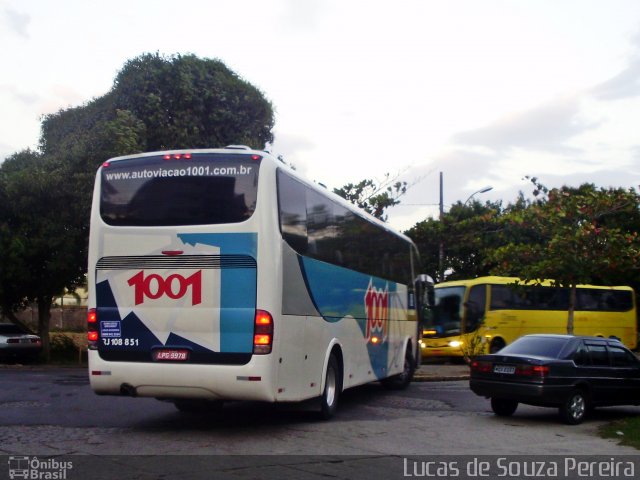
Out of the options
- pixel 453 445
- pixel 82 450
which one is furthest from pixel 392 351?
pixel 82 450

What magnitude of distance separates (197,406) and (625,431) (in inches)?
263

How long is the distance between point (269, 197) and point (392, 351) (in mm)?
8116

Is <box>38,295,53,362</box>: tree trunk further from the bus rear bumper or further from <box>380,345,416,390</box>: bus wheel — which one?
the bus rear bumper

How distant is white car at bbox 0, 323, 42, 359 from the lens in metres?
27.6

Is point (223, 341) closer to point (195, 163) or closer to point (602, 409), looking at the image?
point (195, 163)

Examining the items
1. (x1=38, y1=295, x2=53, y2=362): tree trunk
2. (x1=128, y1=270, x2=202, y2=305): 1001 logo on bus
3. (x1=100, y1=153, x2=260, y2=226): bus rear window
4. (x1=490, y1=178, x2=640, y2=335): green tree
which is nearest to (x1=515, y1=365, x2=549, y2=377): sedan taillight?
(x1=100, y1=153, x2=260, y2=226): bus rear window

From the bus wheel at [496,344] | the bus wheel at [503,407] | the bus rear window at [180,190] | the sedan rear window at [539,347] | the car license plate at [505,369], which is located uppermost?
the bus rear window at [180,190]

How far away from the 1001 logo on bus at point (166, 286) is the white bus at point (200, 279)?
1cm

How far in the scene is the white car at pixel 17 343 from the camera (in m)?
27.6

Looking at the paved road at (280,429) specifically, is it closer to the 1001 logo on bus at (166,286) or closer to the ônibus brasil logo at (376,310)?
the ônibus brasil logo at (376,310)

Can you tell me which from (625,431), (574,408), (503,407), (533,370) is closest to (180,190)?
(533,370)

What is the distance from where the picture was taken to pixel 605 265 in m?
24.2

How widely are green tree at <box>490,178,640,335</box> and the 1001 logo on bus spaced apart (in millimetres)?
15791

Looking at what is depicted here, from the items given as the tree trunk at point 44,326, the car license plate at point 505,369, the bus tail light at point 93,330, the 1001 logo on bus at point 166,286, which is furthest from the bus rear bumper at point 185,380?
the tree trunk at point 44,326
